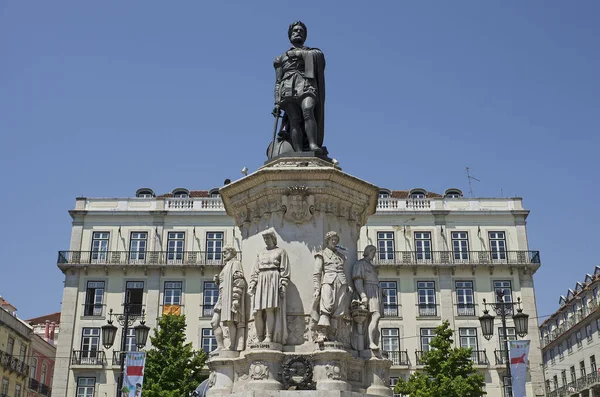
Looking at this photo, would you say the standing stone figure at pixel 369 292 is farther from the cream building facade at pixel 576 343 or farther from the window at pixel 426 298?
the cream building facade at pixel 576 343

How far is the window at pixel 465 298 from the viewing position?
45500 millimetres

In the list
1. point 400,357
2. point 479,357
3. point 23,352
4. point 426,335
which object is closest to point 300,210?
point 400,357

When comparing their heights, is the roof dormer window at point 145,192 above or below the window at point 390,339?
above

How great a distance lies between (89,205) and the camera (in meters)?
49.0

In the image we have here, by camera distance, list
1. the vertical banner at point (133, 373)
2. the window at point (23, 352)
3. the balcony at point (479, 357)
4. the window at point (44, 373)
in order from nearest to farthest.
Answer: the vertical banner at point (133, 373)
the balcony at point (479, 357)
the window at point (23, 352)
the window at point (44, 373)

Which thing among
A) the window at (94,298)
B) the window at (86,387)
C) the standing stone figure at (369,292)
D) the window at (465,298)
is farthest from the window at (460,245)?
the standing stone figure at (369,292)

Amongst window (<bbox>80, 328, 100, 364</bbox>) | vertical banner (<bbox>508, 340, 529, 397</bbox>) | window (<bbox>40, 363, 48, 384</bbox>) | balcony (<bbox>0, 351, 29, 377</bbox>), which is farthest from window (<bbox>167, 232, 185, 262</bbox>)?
vertical banner (<bbox>508, 340, 529, 397</bbox>)

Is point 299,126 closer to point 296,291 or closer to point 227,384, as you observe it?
point 296,291

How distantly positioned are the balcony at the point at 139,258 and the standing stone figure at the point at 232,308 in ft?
117

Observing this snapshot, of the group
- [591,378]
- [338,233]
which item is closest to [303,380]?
[338,233]

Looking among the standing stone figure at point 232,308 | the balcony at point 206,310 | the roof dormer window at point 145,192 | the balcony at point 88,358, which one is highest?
the roof dormer window at point 145,192

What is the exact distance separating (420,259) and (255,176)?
121 feet

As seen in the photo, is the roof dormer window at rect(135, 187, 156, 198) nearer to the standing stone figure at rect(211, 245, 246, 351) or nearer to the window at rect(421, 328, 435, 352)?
the window at rect(421, 328, 435, 352)

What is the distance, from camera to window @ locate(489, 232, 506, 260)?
47.3 meters
